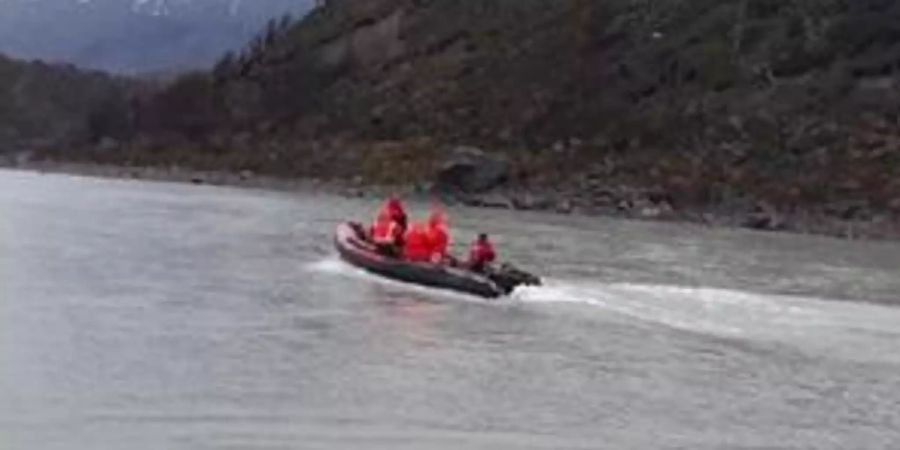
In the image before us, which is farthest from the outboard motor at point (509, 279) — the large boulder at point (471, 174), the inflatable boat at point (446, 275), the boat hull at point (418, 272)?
the large boulder at point (471, 174)

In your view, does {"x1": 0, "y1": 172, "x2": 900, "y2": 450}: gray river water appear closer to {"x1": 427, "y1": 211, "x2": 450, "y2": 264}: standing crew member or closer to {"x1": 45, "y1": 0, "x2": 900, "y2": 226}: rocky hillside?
{"x1": 427, "y1": 211, "x2": 450, "y2": 264}: standing crew member

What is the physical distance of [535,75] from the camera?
13975 cm

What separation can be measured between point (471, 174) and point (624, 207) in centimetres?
1504

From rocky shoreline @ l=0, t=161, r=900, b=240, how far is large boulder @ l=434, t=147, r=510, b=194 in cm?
57

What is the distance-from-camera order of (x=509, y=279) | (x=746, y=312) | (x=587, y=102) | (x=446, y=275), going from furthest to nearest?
(x=587, y=102)
(x=446, y=275)
(x=509, y=279)
(x=746, y=312)

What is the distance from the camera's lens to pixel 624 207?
3964 inches

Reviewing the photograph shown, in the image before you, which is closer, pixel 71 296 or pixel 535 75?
pixel 71 296

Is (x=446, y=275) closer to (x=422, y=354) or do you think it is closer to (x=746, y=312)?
(x=746, y=312)

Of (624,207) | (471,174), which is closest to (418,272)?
(624,207)

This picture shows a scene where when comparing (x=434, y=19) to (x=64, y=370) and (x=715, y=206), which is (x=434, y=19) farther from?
(x=64, y=370)

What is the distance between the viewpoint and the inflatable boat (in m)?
41.0

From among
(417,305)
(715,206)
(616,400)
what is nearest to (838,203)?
(715,206)

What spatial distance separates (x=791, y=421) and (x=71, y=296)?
18.6 metres

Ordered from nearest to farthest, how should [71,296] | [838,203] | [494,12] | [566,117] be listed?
[71,296]
[838,203]
[566,117]
[494,12]
